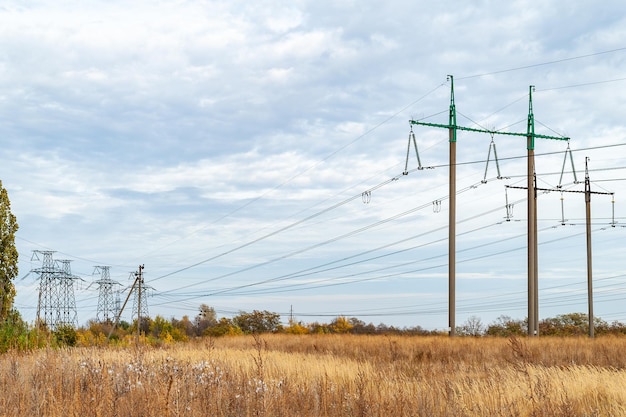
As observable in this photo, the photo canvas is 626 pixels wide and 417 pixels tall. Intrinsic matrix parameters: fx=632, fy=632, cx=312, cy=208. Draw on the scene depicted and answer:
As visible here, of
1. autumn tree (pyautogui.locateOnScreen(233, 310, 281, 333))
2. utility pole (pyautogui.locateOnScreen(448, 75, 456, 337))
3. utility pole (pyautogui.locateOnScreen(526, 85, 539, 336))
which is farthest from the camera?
autumn tree (pyautogui.locateOnScreen(233, 310, 281, 333))

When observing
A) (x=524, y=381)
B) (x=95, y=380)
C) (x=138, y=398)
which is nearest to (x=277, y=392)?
(x=138, y=398)

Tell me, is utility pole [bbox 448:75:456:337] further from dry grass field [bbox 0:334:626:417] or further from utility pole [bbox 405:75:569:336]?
dry grass field [bbox 0:334:626:417]

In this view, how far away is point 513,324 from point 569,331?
164 inches

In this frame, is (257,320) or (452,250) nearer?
(452,250)

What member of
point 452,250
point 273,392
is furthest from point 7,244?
point 273,392

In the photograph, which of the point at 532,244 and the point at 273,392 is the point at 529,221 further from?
the point at 273,392

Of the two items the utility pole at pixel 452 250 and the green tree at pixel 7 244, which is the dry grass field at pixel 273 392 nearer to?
the utility pole at pixel 452 250

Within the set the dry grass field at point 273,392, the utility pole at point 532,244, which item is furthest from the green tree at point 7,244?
the utility pole at point 532,244

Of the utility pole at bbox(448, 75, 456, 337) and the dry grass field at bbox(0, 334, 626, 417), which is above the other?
the utility pole at bbox(448, 75, 456, 337)

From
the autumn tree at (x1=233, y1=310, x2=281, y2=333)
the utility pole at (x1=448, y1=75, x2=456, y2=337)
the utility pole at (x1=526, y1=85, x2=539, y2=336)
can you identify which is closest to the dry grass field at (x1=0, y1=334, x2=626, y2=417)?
the utility pole at (x1=448, y1=75, x2=456, y2=337)

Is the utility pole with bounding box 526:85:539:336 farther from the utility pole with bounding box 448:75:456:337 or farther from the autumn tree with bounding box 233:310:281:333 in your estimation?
the autumn tree with bounding box 233:310:281:333

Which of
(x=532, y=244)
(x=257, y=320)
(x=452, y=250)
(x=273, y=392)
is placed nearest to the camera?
(x=273, y=392)

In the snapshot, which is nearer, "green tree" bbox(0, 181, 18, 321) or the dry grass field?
the dry grass field

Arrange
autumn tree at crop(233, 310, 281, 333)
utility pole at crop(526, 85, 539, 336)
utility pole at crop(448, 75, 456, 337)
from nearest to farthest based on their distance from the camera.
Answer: utility pole at crop(448, 75, 456, 337) → utility pole at crop(526, 85, 539, 336) → autumn tree at crop(233, 310, 281, 333)
